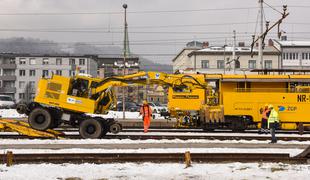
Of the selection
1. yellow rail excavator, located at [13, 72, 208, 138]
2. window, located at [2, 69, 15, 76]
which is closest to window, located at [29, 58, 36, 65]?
window, located at [2, 69, 15, 76]

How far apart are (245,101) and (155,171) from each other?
12510mm

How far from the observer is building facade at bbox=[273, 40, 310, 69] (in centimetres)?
8762

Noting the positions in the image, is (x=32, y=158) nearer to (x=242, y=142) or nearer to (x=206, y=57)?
(x=242, y=142)

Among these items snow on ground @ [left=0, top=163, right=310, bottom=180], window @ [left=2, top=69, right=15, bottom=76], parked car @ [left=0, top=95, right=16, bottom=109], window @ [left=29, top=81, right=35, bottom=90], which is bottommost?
snow on ground @ [left=0, top=163, right=310, bottom=180]

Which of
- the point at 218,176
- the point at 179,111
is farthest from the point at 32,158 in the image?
the point at 179,111

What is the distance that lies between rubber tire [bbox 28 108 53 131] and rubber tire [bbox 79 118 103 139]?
1.38 m

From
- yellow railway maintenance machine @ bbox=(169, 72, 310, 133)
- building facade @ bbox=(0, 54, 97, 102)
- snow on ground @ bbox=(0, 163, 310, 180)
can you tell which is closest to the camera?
snow on ground @ bbox=(0, 163, 310, 180)

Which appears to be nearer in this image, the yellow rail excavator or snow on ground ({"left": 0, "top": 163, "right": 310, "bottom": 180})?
snow on ground ({"left": 0, "top": 163, "right": 310, "bottom": 180})

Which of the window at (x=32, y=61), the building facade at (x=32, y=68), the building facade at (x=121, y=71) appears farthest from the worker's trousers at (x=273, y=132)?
the window at (x=32, y=61)

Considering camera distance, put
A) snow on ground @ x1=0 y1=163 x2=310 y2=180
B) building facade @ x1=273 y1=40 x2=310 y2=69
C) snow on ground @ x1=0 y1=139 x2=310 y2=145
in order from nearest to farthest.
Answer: snow on ground @ x1=0 y1=163 x2=310 y2=180
snow on ground @ x1=0 y1=139 x2=310 y2=145
building facade @ x1=273 y1=40 x2=310 y2=69

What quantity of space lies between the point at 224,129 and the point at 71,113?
976 centimetres

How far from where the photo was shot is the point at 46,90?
18.5 metres

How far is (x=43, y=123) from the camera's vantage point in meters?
18.2

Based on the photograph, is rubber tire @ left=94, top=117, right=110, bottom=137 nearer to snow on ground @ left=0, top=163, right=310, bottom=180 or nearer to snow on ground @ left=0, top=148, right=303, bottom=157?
snow on ground @ left=0, top=148, right=303, bottom=157
